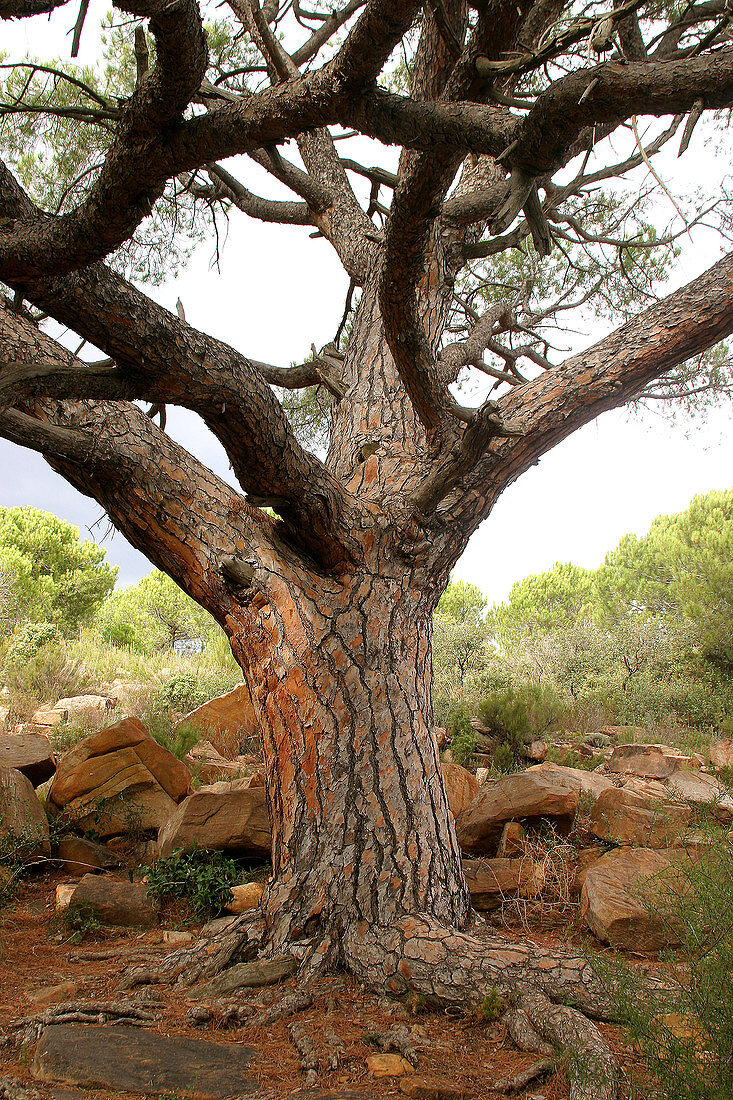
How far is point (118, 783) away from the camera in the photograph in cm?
524

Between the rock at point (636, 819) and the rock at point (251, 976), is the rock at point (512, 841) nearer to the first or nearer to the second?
the rock at point (636, 819)

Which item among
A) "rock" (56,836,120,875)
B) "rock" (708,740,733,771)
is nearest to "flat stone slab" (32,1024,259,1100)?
"rock" (56,836,120,875)

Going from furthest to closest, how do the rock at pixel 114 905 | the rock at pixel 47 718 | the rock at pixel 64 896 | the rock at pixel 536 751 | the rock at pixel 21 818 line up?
the rock at pixel 47 718
the rock at pixel 536 751
the rock at pixel 21 818
the rock at pixel 64 896
the rock at pixel 114 905

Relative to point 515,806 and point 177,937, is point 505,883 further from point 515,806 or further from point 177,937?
point 177,937

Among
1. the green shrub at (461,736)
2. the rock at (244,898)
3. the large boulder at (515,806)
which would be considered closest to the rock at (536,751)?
the green shrub at (461,736)

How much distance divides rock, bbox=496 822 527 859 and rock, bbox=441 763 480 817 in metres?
0.46

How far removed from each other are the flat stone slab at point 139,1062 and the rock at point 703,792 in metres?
3.21

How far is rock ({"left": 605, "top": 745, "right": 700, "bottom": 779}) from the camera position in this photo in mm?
5719

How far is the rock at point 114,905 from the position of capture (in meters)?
3.89

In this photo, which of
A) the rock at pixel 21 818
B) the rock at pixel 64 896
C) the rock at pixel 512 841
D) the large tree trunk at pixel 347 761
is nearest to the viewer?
the large tree trunk at pixel 347 761

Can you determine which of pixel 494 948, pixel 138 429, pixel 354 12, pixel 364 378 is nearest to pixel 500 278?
pixel 354 12

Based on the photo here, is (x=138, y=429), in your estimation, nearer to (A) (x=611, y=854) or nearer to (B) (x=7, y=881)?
(B) (x=7, y=881)

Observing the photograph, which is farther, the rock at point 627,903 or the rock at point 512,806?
the rock at point 512,806

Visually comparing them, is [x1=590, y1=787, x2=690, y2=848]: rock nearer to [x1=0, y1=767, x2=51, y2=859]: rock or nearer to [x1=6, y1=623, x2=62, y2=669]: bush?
[x1=0, y1=767, x2=51, y2=859]: rock
